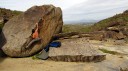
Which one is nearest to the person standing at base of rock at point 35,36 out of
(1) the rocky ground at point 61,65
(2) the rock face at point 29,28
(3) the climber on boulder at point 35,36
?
(3) the climber on boulder at point 35,36

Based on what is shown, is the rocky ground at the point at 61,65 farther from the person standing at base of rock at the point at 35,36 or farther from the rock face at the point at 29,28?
the person standing at base of rock at the point at 35,36

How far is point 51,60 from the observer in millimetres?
15227

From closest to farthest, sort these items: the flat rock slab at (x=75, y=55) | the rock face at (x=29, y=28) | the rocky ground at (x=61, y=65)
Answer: the rocky ground at (x=61, y=65) < the flat rock slab at (x=75, y=55) < the rock face at (x=29, y=28)

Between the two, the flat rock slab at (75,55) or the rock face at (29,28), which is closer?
the flat rock slab at (75,55)

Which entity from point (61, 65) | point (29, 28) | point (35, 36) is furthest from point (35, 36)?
point (61, 65)

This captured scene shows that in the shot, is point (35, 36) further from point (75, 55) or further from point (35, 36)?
point (75, 55)

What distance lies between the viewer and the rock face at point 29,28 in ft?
51.5

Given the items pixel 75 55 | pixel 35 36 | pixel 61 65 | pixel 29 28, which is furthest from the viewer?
pixel 29 28

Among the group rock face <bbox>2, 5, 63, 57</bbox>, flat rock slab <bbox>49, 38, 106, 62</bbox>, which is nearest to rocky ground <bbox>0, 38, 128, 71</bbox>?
flat rock slab <bbox>49, 38, 106, 62</bbox>

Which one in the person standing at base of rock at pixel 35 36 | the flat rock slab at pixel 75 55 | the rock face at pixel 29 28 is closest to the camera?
the flat rock slab at pixel 75 55

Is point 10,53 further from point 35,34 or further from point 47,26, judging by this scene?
point 47,26

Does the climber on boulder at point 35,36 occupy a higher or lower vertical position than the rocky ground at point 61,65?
higher

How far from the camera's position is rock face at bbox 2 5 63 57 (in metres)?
15.7

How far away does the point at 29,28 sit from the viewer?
17.0 metres
